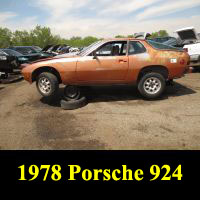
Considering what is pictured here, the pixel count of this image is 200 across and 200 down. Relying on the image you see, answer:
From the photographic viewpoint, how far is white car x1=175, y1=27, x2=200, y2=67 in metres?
8.34

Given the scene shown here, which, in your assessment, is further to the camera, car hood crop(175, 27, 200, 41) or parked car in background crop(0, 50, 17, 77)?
car hood crop(175, 27, 200, 41)

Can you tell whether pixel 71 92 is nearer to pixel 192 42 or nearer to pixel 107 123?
pixel 107 123

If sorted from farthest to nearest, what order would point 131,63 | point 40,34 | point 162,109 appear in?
point 40,34 → point 131,63 → point 162,109

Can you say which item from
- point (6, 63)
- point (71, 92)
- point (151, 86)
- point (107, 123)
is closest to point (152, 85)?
point (151, 86)

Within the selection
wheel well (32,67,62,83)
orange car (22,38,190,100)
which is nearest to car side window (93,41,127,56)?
orange car (22,38,190,100)

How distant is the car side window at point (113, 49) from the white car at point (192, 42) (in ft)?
14.2

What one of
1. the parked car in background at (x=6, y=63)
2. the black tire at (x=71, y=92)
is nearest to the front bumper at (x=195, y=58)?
the black tire at (x=71, y=92)

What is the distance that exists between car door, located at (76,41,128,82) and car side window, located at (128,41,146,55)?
0.57 ft

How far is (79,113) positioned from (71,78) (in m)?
1.04

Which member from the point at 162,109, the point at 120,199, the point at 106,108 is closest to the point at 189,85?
the point at 162,109

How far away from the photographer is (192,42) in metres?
9.61

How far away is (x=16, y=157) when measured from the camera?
119 inches

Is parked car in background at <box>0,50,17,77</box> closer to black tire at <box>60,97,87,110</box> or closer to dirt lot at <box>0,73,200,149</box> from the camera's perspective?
dirt lot at <box>0,73,200,149</box>

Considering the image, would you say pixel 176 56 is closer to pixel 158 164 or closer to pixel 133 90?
pixel 133 90
